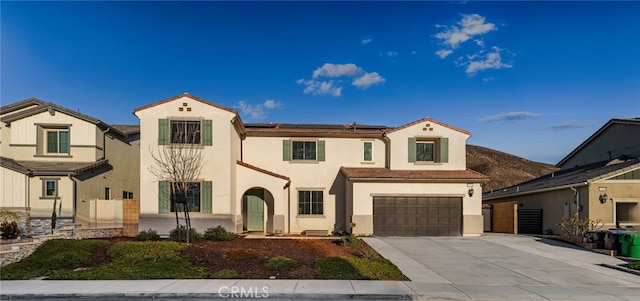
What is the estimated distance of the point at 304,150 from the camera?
2314 centimetres

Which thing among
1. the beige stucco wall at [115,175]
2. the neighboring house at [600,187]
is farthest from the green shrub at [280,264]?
the neighboring house at [600,187]

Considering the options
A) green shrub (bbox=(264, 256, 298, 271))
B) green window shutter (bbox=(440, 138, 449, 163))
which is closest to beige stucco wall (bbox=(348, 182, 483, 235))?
green window shutter (bbox=(440, 138, 449, 163))

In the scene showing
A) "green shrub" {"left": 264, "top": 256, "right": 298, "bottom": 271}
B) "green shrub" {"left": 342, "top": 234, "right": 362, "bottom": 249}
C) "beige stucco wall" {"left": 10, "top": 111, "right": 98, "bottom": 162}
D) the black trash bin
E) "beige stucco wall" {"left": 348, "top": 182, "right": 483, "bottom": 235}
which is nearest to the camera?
"green shrub" {"left": 264, "top": 256, "right": 298, "bottom": 271}

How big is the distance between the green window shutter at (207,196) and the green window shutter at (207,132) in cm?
185

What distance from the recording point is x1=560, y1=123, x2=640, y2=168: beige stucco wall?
2236 centimetres

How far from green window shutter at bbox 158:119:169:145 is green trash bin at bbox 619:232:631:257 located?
1902cm

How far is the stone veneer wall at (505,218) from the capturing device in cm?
2355

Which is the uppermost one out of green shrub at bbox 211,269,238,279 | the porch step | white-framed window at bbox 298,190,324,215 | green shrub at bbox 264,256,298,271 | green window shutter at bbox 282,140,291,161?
green window shutter at bbox 282,140,291,161

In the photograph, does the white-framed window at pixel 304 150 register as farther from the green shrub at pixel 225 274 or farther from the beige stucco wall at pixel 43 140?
the green shrub at pixel 225 274


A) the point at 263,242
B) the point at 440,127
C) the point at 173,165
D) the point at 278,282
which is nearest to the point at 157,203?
the point at 173,165

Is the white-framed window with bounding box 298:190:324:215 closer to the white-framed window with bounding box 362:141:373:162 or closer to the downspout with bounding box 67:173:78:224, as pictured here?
the white-framed window with bounding box 362:141:373:162

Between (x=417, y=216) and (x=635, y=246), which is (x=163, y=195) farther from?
(x=635, y=246)

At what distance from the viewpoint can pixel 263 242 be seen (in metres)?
Answer: 17.3

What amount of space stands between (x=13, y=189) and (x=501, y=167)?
53.8m
